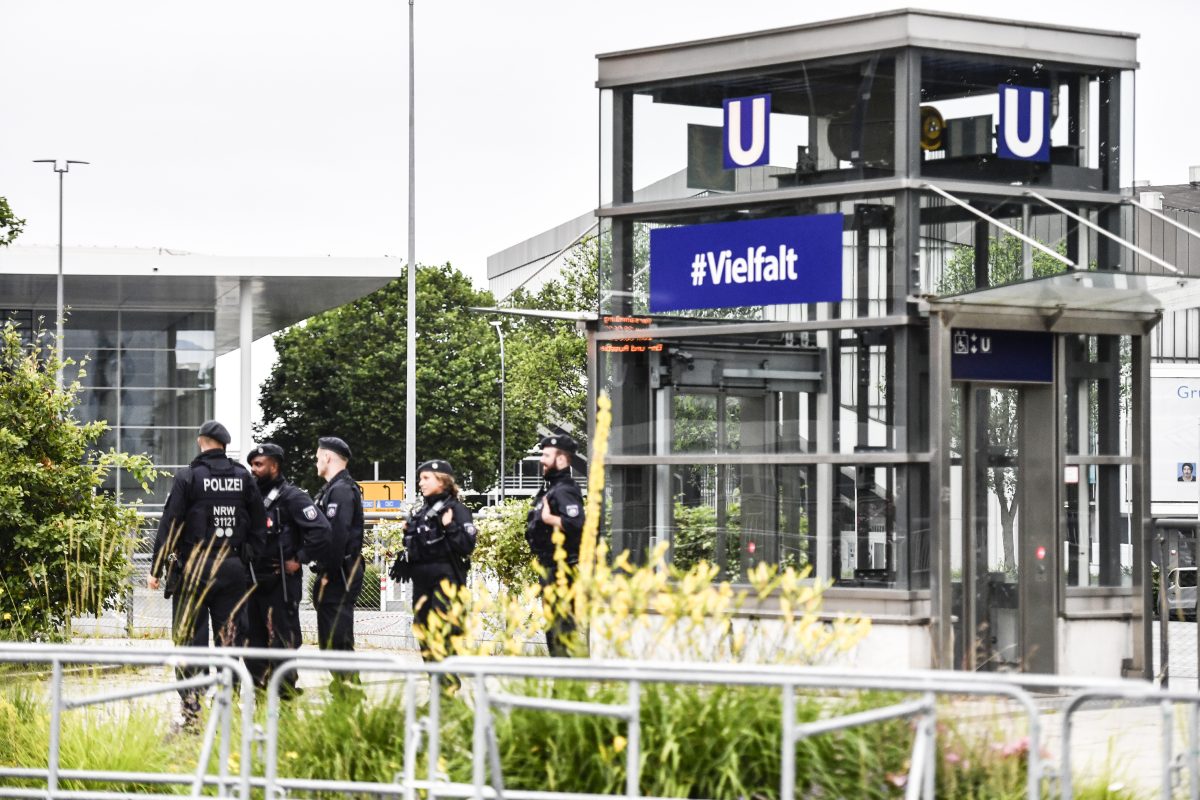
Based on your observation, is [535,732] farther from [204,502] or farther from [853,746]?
[204,502]

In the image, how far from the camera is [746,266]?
12.4 metres

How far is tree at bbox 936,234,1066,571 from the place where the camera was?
1240 cm

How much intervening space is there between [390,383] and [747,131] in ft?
→ 164

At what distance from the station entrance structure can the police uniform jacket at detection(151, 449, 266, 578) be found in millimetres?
→ 2833

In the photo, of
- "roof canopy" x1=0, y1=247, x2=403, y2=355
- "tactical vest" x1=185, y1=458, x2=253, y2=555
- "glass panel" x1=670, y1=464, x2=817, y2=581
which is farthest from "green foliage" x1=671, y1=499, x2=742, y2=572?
"roof canopy" x1=0, y1=247, x2=403, y2=355

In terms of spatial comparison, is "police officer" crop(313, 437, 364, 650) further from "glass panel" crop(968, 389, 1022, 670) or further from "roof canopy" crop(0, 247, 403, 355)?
"roof canopy" crop(0, 247, 403, 355)

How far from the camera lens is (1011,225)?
1242cm

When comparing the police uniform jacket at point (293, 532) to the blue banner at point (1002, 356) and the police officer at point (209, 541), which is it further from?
the blue banner at point (1002, 356)

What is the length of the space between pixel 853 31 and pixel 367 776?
6.73 meters

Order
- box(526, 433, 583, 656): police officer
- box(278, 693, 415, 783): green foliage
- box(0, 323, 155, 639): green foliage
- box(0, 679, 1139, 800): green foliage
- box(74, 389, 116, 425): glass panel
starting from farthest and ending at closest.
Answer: box(74, 389, 116, 425): glass panel, box(0, 323, 155, 639): green foliage, box(526, 433, 583, 656): police officer, box(278, 693, 415, 783): green foliage, box(0, 679, 1139, 800): green foliage

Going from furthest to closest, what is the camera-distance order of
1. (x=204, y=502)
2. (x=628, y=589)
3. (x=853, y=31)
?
(x=853, y=31)
(x=204, y=502)
(x=628, y=589)

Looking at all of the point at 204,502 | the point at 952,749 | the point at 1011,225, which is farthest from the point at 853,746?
the point at 1011,225

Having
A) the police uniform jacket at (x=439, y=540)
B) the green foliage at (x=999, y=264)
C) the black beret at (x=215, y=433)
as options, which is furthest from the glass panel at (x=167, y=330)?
the green foliage at (x=999, y=264)

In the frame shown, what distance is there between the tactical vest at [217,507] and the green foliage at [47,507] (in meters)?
3.31
